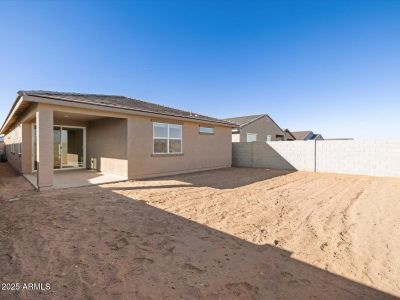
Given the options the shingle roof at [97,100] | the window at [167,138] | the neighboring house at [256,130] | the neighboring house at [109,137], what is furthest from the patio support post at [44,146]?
the neighboring house at [256,130]

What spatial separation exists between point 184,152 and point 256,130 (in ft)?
48.3

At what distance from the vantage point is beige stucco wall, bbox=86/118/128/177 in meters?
9.48

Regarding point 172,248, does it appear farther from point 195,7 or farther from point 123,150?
point 195,7

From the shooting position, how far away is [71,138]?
41.1 feet

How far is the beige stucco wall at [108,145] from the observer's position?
948cm

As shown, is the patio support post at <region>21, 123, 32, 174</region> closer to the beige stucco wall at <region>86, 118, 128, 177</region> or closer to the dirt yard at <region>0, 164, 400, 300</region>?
the beige stucco wall at <region>86, 118, 128, 177</region>

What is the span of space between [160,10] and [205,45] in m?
3.85

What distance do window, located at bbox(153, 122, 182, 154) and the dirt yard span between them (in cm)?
443

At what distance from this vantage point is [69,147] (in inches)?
486

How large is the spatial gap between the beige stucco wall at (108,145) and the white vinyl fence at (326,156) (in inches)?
372

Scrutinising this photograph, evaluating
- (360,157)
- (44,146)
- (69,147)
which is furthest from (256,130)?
(44,146)

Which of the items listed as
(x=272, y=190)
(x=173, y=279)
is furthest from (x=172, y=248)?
(x=272, y=190)

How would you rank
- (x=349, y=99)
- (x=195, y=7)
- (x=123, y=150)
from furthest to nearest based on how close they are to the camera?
(x=349, y=99) → (x=195, y=7) → (x=123, y=150)

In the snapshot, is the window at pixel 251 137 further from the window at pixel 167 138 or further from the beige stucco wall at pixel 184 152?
the window at pixel 167 138
